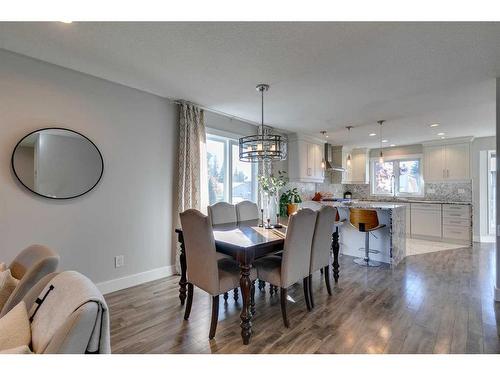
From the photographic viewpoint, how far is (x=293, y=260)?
7.70ft

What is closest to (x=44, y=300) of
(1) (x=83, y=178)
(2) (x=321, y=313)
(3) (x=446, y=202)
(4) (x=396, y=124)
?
(1) (x=83, y=178)

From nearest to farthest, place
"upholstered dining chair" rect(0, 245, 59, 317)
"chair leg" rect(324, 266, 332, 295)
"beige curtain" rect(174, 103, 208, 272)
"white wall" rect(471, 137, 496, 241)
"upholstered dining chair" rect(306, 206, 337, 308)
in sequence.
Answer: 1. "upholstered dining chair" rect(0, 245, 59, 317)
2. "upholstered dining chair" rect(306, 206, 337, 308)
3. "chair leg" rect(324, 266, 332, 295)
4. "beige curtain" rect(174, 103, 208, 272)
5. "white wall" rect(471, 137, 496, 241)

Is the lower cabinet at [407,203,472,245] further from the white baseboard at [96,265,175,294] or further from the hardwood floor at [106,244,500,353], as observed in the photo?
the white baseboard at [96,265,175,294]

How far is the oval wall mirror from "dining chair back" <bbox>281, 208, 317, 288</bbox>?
2189 millimetres

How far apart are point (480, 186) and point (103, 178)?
7.36 m

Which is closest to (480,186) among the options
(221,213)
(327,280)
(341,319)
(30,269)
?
(327,280)

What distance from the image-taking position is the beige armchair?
80 centimetres

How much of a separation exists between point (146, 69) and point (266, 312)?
273 cm

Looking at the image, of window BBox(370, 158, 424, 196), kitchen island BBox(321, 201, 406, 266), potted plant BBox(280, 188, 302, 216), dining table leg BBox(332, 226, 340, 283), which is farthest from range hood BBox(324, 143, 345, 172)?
dining table leg BBox(332, 226, 340, 283)

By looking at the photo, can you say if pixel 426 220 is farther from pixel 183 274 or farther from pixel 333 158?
pixel 183 274

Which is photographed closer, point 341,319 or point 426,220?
point 341,319

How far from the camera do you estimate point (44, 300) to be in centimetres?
103
